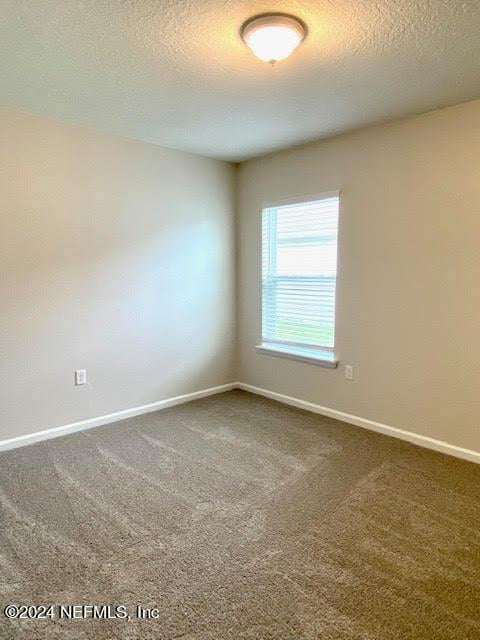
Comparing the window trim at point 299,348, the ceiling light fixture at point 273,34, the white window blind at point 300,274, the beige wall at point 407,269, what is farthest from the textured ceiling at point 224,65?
the white window blind at point 300,274

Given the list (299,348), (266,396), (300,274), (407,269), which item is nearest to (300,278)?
(300,274)

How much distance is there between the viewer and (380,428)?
3383 mm

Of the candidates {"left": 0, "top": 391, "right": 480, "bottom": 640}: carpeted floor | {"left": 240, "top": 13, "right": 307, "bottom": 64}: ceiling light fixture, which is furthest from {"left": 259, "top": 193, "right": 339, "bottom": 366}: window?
{"left": 240, "top": 13, "right": 307, "bottom": 64}: ceiling light fixture

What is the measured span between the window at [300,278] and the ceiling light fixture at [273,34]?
1.70 metres

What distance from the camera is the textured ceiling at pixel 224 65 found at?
1.80 m

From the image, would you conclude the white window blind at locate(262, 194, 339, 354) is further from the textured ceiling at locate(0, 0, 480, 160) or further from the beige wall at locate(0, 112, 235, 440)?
the textured ceiling at locate(0, 0, 480, 160)

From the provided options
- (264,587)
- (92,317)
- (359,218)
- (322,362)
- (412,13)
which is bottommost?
(264,587)

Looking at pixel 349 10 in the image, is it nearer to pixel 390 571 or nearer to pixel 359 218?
pixel 359 218

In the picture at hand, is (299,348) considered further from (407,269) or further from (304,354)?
(407,269)

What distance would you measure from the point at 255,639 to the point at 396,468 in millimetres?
1639

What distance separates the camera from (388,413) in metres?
3.35

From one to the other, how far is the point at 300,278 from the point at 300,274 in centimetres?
4

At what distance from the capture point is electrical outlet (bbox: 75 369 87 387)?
3.39 meters

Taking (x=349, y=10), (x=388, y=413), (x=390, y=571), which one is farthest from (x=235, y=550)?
(x=349, y=10)
